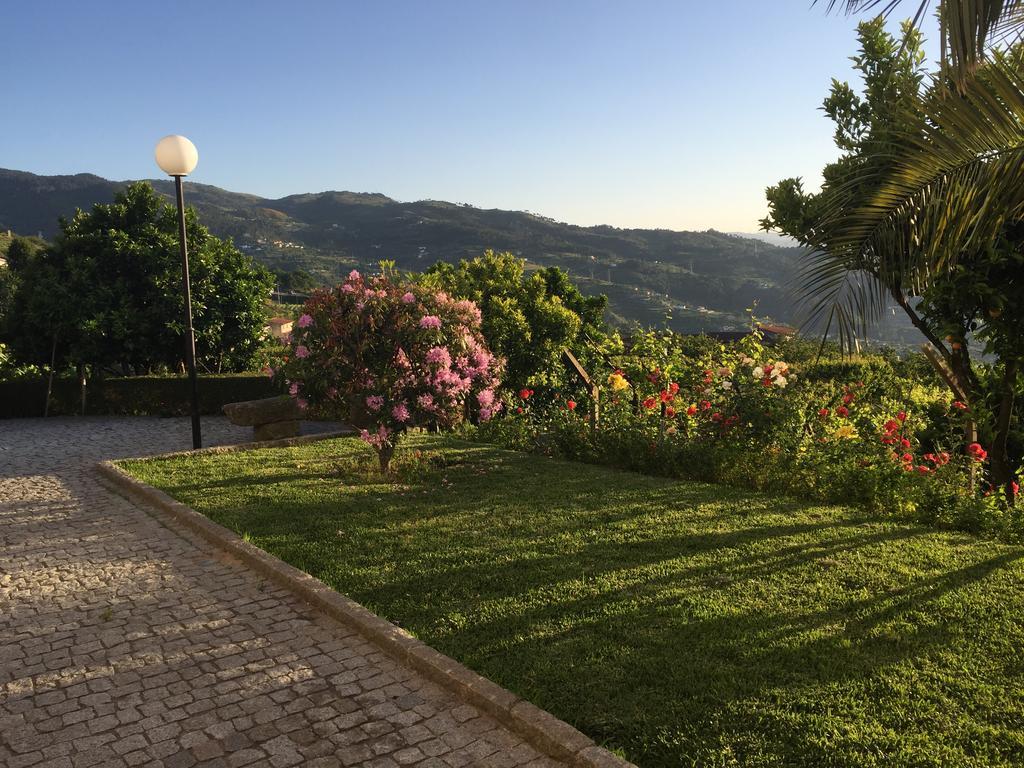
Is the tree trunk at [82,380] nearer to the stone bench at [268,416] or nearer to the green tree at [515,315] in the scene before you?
the stone bench at [268,416]

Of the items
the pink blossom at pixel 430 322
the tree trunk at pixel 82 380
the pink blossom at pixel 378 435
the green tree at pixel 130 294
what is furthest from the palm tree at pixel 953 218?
the tree trunk at pixel 82 380

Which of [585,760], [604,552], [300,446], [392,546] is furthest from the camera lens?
[300,446]

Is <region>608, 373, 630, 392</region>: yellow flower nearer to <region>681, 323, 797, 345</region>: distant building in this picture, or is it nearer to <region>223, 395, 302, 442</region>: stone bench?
<region>681, 323, 797, 345</region>: distant building

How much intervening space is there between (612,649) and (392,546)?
250 cm

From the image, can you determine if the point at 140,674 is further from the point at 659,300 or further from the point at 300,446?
the point at 659,300

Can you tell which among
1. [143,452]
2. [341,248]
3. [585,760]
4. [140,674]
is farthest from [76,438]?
[341,248]

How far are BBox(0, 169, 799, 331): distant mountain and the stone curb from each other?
64.3 metres

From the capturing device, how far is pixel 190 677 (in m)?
4.02

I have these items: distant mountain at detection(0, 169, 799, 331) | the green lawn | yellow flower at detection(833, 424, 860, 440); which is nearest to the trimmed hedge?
the green lawn

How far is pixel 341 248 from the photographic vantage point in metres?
110

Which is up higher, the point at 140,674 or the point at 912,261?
the point at 912,261

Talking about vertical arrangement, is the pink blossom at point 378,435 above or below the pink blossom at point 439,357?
below

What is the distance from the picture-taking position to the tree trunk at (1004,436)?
6.47 metres

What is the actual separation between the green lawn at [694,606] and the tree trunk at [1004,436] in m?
1.51
